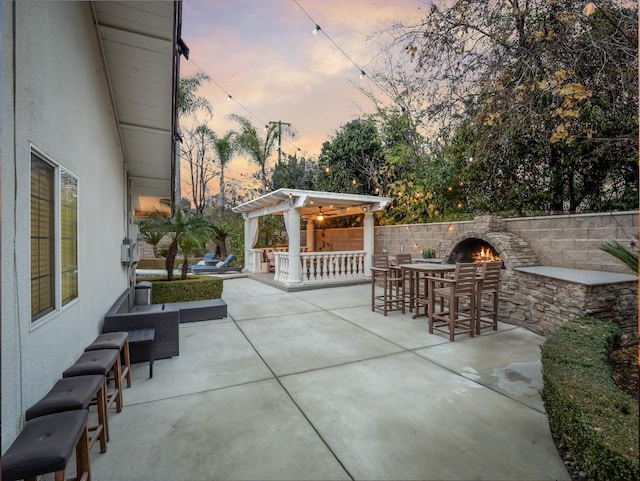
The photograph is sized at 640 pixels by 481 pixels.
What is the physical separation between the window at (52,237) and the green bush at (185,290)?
3666 millimetres

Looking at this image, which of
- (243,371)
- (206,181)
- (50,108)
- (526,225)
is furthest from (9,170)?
(206,181)

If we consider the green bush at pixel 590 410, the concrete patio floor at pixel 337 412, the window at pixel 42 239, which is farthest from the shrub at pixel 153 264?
the green bush at pixel 590 410

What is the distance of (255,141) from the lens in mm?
15367

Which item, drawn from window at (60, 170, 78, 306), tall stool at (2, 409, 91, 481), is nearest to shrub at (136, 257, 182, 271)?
window at (60, 170, 78, 306)

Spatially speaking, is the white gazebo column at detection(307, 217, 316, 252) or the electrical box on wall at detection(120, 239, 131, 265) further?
the white gazebo column at detection(307, 217, 316, 252)

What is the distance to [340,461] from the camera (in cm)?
214

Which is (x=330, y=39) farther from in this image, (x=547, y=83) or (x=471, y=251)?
(x=471, y=251)

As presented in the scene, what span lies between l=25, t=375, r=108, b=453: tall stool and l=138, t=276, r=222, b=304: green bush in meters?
4.30

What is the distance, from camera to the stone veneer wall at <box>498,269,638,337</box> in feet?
13.5

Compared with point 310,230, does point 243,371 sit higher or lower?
lower

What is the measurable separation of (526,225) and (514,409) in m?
4.32

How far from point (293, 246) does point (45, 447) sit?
7.47 m

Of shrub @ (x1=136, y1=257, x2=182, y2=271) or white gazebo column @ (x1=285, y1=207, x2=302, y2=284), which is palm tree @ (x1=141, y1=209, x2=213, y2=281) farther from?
shrub @ (x1=136, y1=257, x2=182, y2=271)

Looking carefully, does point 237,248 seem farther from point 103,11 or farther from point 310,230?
point 103,11
